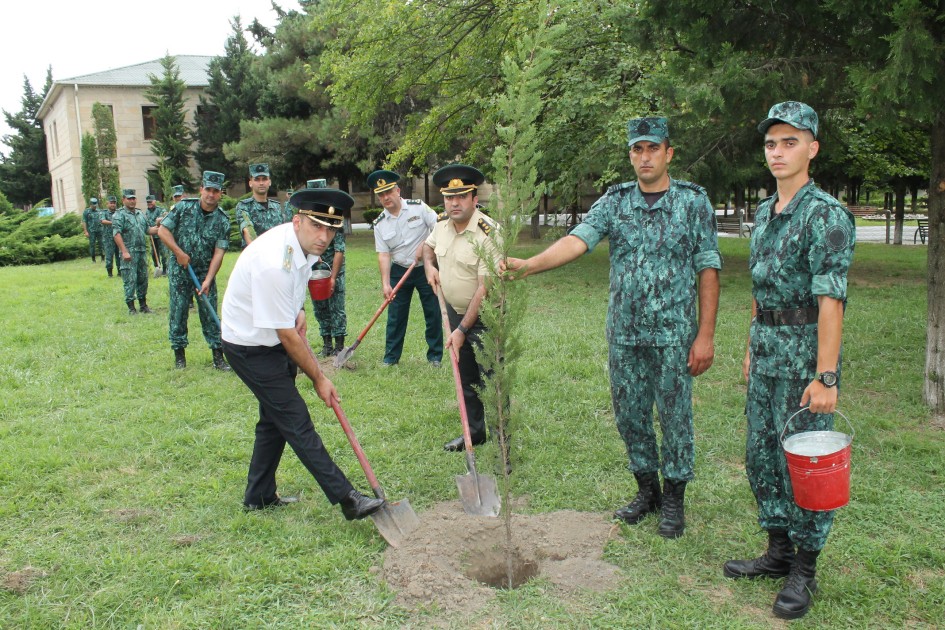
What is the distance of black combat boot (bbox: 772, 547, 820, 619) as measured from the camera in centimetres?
313

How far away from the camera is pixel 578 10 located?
12211 mm

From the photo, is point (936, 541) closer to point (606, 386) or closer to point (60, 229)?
point (606, 386)

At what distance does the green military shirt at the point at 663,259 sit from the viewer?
12.1ft

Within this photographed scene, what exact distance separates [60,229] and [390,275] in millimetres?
22494

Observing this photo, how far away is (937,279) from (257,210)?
653 cm

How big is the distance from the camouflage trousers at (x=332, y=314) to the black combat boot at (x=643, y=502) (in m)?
4.85

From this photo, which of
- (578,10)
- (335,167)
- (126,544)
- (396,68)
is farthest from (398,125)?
(126,544)

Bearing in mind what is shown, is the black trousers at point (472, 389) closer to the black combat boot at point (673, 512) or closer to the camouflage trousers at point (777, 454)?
the black combat boot at point (673, 512)

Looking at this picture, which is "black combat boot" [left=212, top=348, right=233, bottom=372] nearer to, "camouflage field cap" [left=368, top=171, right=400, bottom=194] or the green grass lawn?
the green grass lawn

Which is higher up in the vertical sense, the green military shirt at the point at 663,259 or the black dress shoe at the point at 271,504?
the green military shirt at the point at 663,259

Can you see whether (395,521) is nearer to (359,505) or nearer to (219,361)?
(359,505)

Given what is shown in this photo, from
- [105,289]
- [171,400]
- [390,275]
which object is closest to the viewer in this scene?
[171,400]

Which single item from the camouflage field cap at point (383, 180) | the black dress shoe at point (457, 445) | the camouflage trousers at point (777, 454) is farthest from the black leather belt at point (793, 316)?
the camouflage field cap at point (383, 180)

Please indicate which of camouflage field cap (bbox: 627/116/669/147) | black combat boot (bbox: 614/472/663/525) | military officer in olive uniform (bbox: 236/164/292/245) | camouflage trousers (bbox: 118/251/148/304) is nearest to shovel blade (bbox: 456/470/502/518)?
black combat boot (bbox: 614/472/663/525)
